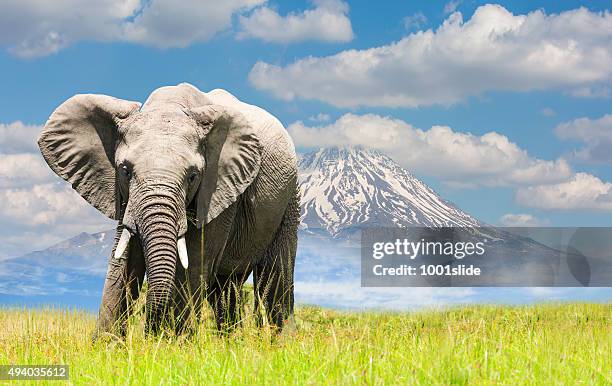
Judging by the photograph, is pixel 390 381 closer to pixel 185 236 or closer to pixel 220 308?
pixel 185 236

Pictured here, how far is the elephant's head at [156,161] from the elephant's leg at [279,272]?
2290 mm

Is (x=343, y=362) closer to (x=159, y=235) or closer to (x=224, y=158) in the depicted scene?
(x=159, y=235)

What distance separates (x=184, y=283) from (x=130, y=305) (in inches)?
27.4

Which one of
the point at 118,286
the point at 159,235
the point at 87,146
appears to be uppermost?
the point at 87,146

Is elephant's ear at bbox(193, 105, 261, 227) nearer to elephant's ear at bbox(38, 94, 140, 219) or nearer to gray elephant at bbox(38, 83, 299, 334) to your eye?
gray elephant at bbox(38, 83, 299, 334)

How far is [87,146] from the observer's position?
34.4ft

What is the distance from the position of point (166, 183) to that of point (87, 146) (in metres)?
1.81

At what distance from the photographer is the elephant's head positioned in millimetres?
9266

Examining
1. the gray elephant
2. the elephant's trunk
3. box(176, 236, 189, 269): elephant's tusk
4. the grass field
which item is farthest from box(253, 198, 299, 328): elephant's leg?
the elephant's trunk

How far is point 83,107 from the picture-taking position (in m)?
10.5

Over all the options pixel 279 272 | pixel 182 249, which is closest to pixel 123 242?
pixel 182 249

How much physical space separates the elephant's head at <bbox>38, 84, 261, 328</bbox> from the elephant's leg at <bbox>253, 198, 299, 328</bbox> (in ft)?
7.51

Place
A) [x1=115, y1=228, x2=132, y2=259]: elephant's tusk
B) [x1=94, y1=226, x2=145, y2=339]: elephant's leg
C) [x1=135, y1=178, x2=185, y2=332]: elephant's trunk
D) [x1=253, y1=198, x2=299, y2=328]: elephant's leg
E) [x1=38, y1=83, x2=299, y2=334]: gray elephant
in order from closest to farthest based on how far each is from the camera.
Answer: [x1=135, y1=178, x2=185, y2=332]: elephant's trunk → [x1=38, y1=83, x2=299, y2=334]: gray elephant → [x1=115, y1=228, x2=132, y2=259]: elephant's tusk → [x1=94, y1=226, x2=145, y2=339]: elephant's leg → [x1=253, y1=198, x2=299, y2=328]: elephant's leg

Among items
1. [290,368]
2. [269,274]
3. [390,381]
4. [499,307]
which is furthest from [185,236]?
[499,307]
